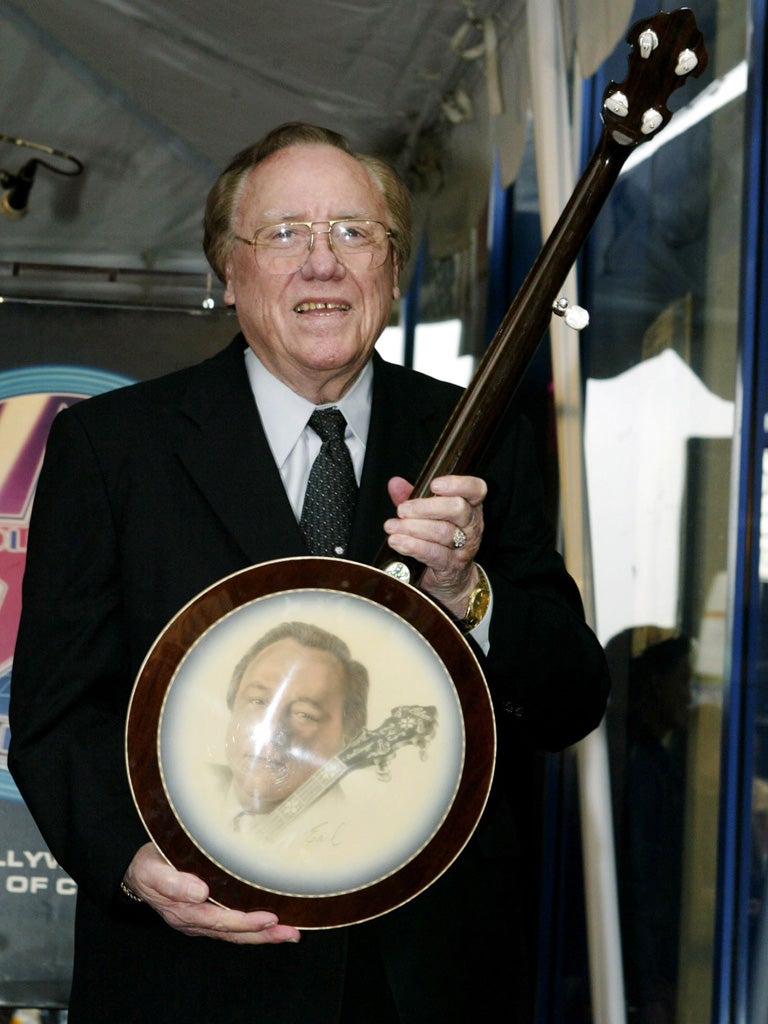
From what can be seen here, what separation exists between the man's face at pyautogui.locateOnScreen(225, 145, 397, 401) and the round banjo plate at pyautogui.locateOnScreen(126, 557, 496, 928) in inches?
13.8

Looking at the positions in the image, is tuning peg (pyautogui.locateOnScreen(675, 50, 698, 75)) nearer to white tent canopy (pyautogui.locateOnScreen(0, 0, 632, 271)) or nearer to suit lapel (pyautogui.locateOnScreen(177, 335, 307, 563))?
suit lapel (pyautogui.locateOnScreen(177, 335, 307, 563))

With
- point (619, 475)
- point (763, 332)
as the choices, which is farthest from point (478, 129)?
point (763, 332)

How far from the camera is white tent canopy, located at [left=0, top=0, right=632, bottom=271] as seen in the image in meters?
3.17

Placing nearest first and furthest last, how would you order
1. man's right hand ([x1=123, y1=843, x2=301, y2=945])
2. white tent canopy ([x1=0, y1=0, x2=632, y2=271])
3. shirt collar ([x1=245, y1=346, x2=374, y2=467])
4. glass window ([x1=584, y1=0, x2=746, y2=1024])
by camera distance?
man's right hand ([x1=123, y1=843, x2=301, y2=945]) < shirt collar ([x1=245, y1=346, x2=374, y2=467]) < glass window ([x1=584, y1=0, x2=746, y2=1024]) < white tent canopy ([x1=0, y1=0, x2=632, y2=271])

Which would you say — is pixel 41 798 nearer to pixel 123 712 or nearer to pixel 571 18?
pixel 123 712

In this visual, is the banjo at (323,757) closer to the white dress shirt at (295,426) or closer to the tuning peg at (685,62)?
the white dress shirt at (295,426)

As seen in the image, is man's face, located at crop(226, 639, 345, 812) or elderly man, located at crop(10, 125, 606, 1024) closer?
man's face, located at crop(226, 639, 345, 812)

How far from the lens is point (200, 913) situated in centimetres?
108

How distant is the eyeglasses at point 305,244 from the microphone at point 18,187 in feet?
9.15

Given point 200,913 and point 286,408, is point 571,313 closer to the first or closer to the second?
point 286,408

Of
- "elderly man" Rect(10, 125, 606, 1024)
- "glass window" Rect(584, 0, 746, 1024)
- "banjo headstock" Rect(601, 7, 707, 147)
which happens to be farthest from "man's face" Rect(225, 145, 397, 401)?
"glass window" Rect(584, 0, 746, 1024)

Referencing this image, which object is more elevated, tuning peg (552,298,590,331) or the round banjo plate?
tuning peg (552,298,590,331)

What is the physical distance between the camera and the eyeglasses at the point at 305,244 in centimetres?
137

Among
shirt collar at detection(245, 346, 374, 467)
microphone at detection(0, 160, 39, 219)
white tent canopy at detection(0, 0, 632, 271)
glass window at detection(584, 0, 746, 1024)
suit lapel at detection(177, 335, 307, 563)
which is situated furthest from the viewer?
microphone at detection(0, 160, 39, 219)
